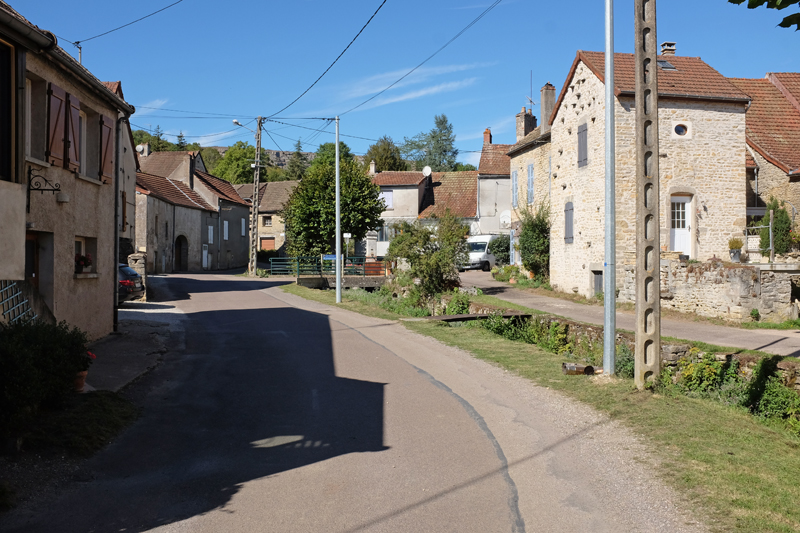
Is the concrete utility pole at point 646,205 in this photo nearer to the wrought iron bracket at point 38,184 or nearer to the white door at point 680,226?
the wrought iron bracket at point 38,184

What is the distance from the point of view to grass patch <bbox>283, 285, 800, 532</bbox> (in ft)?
16.8

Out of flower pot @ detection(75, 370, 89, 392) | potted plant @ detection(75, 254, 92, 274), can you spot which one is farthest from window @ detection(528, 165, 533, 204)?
flower pot @ detection(75, 370, 89, 392)

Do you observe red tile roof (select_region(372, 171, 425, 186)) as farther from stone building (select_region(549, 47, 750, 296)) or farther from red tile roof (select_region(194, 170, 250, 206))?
stone building (select_region(549, 47, 750, 296))

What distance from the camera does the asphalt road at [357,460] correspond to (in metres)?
5.16

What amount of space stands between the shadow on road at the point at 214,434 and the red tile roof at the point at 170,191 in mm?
28531

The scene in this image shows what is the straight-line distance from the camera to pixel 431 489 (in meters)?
5.82

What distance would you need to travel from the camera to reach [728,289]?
59.2 ft

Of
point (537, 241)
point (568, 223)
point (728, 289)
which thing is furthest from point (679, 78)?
point (728, 289)

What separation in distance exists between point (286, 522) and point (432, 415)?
3732 millimetres

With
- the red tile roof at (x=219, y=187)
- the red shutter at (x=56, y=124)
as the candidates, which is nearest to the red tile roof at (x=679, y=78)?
the red shutter at (x=56, y=124)

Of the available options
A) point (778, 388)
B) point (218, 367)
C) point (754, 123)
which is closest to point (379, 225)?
point (754, 123)

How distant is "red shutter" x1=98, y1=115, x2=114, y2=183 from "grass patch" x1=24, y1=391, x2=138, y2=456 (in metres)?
6.67

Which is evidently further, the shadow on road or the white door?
the white door

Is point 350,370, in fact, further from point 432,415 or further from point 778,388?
point 778,388
